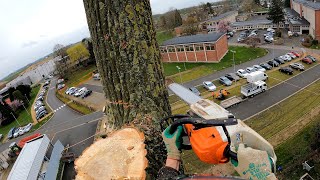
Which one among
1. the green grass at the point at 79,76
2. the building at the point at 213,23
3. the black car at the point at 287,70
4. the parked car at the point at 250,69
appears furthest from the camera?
the building at the point at 213,23

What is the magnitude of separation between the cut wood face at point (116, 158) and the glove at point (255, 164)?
44.6 inches

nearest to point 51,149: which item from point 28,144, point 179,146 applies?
point 28,144

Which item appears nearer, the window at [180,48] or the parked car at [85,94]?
the parked car at [85,94]

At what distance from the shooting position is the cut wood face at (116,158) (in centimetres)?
280

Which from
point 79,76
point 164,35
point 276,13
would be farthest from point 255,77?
point 164,35

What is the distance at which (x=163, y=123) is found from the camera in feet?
11.8

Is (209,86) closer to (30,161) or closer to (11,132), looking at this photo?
(30,161)

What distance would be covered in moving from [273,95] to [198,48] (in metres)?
14.8

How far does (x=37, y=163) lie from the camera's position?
17.7m

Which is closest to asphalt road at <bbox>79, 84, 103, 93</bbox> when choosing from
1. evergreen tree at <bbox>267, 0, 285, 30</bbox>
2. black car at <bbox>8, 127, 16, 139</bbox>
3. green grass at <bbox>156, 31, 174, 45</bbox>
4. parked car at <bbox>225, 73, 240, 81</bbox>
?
black car at <bbox>8, 127, 16, 139</bbox>

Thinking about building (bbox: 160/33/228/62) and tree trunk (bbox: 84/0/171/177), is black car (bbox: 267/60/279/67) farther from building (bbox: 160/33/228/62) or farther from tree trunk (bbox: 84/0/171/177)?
tree trunk (bbox: 84/0/171/177)

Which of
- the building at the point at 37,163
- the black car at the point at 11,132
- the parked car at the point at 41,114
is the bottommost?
the black car at the point at 11,132

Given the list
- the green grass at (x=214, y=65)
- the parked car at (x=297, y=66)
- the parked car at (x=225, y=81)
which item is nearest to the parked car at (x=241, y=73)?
the parked car at (x=225, y=81)

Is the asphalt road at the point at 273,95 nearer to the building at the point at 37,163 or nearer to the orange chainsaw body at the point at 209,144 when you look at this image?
the building at the point at 37,163
